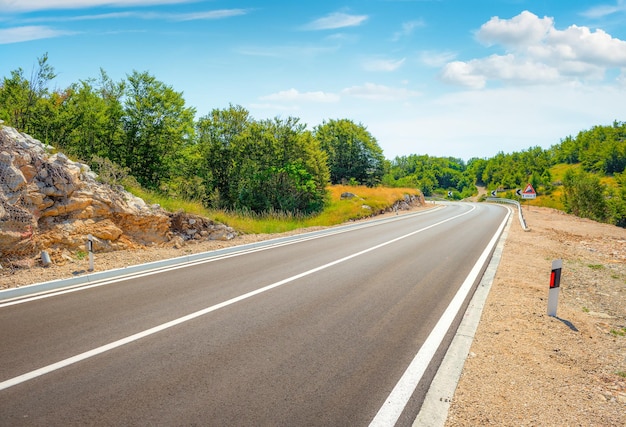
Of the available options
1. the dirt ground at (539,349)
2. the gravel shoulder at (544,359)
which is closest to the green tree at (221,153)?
the dirt ground at (539,349)

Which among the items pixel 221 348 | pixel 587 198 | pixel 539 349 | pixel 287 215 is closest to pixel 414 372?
pixel 539 349

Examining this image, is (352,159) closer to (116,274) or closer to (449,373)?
(116,274)

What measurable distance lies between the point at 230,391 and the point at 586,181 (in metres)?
59.8

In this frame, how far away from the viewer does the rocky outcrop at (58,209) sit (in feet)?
29.4

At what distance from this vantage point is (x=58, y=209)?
9969 millimetres

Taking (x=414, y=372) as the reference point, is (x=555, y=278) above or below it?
above

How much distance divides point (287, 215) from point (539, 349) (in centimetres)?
1912

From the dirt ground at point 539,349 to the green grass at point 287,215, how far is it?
3429 mm

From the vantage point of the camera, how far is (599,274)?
10.9 m

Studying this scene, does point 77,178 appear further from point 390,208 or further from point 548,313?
point 390,208

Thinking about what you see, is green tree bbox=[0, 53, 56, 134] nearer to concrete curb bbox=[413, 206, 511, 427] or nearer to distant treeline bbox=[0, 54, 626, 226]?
distant treeline bbox=[0, 54, 626, 226]

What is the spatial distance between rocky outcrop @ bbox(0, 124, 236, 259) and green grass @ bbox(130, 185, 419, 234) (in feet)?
4.33

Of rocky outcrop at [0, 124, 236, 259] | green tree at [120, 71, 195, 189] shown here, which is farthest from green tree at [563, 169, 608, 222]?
rocky outcrop at [0, 124, 236, 259]

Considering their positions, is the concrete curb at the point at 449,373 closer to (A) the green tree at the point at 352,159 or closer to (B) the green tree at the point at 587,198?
(A) the green tree at the point at 352,159
